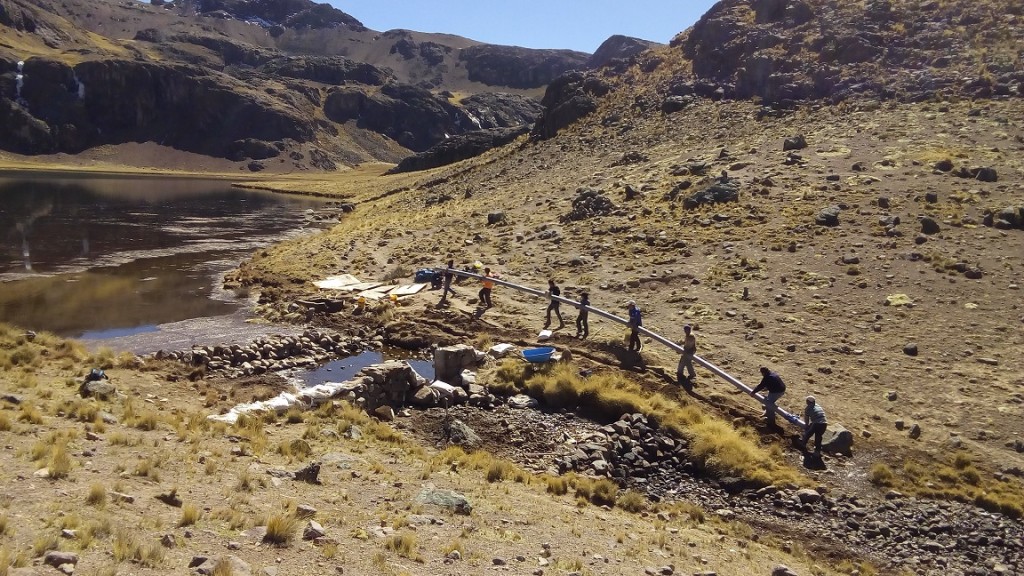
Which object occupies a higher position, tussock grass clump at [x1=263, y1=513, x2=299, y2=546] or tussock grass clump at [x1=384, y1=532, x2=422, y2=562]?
tussock grass clump at [x1=263, y1=513, x2=299, y2=546]

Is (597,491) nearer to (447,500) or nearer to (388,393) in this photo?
(447,500)

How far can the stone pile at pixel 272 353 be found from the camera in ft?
68.1

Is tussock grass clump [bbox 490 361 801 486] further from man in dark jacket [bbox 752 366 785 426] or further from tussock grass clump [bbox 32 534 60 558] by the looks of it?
tussock grass clump [bbox 32 534 60 558]

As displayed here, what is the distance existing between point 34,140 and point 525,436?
663 feet

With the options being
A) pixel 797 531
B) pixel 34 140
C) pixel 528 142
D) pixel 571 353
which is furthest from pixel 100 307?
pixel 34 140

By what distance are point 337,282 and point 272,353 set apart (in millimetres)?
10499

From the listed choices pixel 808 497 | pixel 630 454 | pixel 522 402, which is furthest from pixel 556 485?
pixel 808 497

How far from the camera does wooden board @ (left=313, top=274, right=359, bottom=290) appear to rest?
31.8 meters

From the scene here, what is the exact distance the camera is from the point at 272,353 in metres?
22.3

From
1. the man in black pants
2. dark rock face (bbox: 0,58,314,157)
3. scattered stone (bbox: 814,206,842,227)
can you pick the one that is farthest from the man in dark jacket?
dark rock face (bbox: 0,58,314,157)

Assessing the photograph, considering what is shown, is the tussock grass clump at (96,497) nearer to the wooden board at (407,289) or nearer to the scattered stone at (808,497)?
the scattered stone at (808,497)

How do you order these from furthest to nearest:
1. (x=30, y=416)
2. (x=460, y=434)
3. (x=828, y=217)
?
(x=828, y=217) → (x=460, y=434) → (x=30, y=416)

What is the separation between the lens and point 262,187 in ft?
420

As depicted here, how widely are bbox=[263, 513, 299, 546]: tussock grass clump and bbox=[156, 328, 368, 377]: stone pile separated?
12086 millimetres
